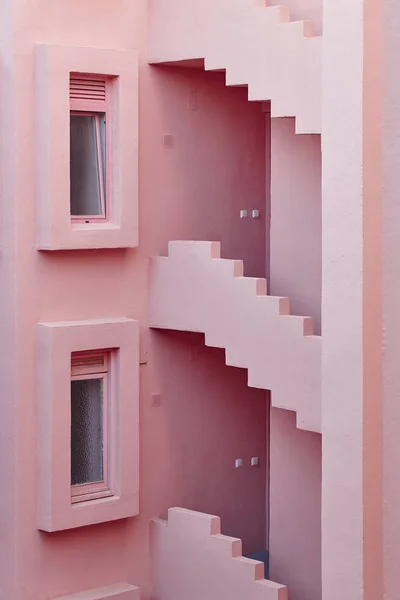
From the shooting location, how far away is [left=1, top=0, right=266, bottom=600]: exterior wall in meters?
11.5

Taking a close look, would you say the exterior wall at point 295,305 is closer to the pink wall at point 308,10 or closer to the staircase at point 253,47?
the staircase at point 253,47

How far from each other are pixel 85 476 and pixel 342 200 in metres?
5.66

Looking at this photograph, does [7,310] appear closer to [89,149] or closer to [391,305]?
[89,149]

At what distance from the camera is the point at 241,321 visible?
11.4m

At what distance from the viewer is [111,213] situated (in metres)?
12.2

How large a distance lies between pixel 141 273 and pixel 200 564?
9.36ft

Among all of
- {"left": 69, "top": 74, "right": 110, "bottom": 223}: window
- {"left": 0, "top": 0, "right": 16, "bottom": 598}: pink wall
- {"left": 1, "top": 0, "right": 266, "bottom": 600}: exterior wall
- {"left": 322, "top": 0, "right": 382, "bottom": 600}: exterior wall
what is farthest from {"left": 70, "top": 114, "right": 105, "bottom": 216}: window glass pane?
{"left": 322, "top": 0, "right": 382, "bottom": 600}: exterior wall

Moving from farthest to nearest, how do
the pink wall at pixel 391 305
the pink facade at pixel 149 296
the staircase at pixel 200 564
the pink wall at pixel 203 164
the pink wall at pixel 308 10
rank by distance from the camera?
the pink wall at pixel 203 164, the staircase at pixel 200 564, the pink facade at pixel 149 296, the pink wall at pixel 308 10, the pink wall at pixel 391 305

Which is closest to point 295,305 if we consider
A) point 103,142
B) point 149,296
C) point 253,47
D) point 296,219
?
point 296,219

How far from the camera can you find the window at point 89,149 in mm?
11930

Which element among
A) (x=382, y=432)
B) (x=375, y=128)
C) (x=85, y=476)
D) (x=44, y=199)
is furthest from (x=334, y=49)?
(x=85, y=476)

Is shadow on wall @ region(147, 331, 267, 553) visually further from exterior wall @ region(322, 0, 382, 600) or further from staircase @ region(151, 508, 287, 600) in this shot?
exterior wall @ region(322, 0, 382, 600)

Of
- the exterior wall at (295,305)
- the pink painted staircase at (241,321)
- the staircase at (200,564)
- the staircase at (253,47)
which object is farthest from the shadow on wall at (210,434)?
the staircase at (253,47)

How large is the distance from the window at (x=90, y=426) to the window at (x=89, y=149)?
1.40 metres
